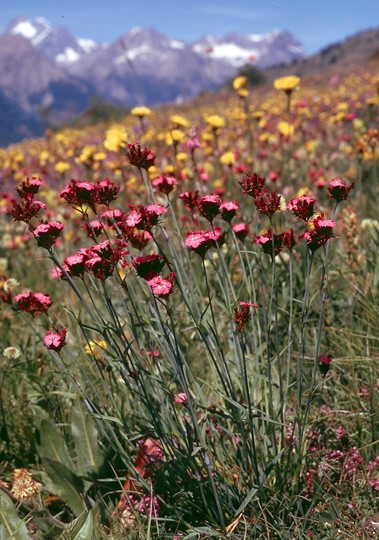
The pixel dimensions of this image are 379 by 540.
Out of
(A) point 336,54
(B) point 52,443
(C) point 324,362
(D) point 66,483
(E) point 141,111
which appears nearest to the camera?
(C) point 324,362

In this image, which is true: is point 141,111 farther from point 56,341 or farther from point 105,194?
point 56,341

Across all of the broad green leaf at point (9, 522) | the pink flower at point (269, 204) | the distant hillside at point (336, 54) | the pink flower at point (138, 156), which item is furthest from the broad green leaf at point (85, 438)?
the distant hillside at point (336, 54)

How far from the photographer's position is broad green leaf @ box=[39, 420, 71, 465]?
230 centimetres

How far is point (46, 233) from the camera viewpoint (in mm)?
1678

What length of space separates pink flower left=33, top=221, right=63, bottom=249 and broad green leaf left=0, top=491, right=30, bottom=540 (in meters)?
0.98

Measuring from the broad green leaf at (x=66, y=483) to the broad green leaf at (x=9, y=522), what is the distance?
223 millimetres

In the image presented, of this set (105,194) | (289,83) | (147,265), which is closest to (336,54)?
(289,83)

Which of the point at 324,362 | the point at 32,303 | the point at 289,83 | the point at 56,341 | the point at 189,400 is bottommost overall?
the point at 324,362

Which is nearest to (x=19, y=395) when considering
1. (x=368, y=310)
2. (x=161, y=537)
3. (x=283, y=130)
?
(x=161, y=537)

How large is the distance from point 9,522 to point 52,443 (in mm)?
378

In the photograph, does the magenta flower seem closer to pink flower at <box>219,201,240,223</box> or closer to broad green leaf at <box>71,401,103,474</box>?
pink flower at <box>219,201,240,223</box>

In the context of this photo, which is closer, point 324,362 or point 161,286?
point 161,286

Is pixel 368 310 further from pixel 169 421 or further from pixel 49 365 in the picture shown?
pixel 49 365

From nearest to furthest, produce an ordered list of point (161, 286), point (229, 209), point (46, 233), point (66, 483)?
1. point (161, 286)
2. point (46, 233)
3. point (229, 209)
4. point (66, 483)
